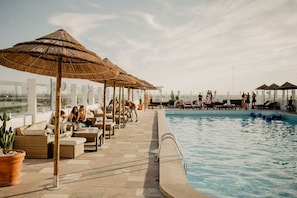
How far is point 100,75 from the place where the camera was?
5.64 metres

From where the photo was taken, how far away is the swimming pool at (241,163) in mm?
5770

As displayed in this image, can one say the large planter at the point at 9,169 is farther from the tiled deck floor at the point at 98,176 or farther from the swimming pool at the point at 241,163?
the swimming pool at the point at 241,163

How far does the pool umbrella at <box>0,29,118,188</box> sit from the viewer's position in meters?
3.56

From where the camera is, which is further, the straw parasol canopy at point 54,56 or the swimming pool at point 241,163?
the swimming pool at point 241,163

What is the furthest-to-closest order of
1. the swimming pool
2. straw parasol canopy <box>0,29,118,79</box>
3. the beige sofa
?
the beige sofa → the swimming pool → straw parasol canopy <box>0,29,118,79</box>

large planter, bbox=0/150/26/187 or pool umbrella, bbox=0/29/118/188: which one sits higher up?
pool umbrella, bbox=0/29/118/188

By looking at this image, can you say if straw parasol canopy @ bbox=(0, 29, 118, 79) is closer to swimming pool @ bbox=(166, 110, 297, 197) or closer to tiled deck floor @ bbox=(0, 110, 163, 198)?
tiled deck floor @ bbox=(0, 110, 163, 198)

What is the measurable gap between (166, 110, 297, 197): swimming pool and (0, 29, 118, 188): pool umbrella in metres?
3.44

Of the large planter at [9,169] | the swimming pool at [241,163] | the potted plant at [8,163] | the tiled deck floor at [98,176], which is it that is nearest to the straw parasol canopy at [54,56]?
the potted plant at [8,163]

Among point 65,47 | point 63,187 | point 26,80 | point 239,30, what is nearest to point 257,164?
point 63,187

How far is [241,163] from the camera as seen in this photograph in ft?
24.7

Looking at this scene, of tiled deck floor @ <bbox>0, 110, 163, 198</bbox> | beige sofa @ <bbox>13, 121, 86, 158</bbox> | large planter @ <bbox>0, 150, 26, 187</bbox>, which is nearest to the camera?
tiled deck floor @ <bbox>0, 110, 163, 198</bbox>

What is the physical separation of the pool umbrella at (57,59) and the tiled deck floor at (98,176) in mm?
361

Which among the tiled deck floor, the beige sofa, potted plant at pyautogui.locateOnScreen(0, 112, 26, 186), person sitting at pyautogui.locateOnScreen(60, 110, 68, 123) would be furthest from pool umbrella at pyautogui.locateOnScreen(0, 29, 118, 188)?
person sitting at pyautogui.locateOnScreen(60, 110, 68, 123)
